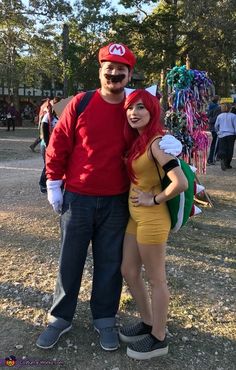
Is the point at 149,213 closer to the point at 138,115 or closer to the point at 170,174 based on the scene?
the point at 170,174

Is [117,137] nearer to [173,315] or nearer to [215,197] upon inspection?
[173,315]

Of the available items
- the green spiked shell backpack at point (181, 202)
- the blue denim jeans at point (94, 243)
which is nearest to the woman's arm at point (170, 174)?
the green spiked shell backpack at point (181, 202)

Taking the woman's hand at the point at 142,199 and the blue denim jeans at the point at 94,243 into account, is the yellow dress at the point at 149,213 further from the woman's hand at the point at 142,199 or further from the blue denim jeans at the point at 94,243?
the blue denim jeans at the point at 94,243

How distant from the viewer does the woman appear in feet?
8.98

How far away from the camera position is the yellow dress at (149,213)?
2785 millimetres

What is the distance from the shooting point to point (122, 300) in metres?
3.82

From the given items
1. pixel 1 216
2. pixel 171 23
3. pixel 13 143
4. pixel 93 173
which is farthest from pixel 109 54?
pixel 171 23

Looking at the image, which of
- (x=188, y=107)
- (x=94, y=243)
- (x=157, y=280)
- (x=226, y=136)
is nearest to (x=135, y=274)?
(x=157, y=280)

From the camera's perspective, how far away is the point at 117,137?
2926 mm

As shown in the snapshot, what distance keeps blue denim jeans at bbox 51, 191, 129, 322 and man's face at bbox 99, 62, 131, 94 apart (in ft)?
2.37

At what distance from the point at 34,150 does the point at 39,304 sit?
11470 millimetres

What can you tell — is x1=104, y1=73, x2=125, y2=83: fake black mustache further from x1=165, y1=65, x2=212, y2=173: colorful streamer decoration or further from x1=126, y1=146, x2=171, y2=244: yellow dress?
x1=165, y1=65, x2=212, y2=173: colorful streamer decoration

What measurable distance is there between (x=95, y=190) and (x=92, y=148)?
0.28m

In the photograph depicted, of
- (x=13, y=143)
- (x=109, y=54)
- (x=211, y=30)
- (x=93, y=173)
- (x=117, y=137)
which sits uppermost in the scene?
(x=211, y=30)
